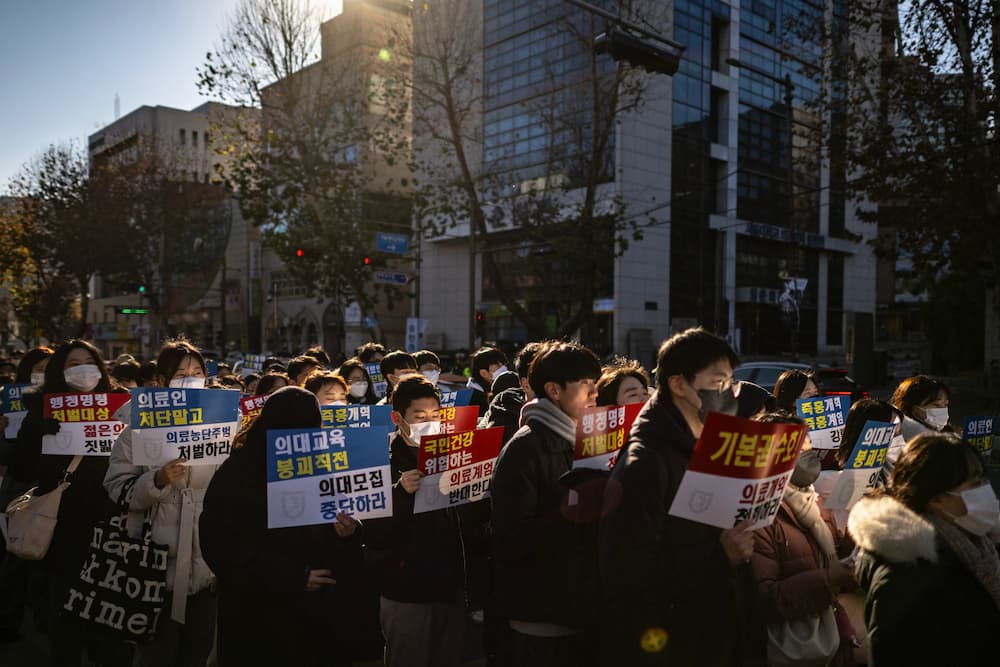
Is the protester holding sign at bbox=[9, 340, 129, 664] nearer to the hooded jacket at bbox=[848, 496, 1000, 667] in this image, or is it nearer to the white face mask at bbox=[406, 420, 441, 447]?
the white face mask at bbox=[406, 420, 441, 447]

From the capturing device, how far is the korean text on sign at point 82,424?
4.54 meters

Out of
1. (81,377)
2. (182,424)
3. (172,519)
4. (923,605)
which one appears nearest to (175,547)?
(172,519)

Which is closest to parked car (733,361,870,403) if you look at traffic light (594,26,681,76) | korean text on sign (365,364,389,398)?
traffic light (594,26,681,76)

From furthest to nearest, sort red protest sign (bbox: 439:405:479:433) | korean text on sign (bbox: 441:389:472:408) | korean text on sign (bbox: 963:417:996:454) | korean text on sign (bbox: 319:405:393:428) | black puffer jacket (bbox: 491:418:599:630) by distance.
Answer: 1. korean text on sign (bbox: 441:389:472:408)
2. korean text on sign (bbox: 963:417:996:454)
3. korean text on sign (bbox: 319:405:393:428)
4. red protest sign (bbox: 439:405:479:433)
5. black puffer jacket (bbox: 491:418:599:630)

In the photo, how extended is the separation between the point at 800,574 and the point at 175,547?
2.99 m

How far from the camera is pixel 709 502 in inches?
98.8

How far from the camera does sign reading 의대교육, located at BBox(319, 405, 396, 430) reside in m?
5.30

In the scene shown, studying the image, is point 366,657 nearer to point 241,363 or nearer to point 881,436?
point 881,436

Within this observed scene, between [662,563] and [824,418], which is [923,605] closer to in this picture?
[662,563]

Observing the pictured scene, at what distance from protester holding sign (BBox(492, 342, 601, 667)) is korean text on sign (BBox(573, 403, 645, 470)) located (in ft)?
0.22

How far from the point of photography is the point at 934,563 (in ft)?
8.41

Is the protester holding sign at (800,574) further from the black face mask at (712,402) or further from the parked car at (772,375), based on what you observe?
the parked car at (772,375)

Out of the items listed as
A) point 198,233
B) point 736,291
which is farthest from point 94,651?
point 198,233

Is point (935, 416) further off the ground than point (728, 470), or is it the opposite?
point (728, 470)
